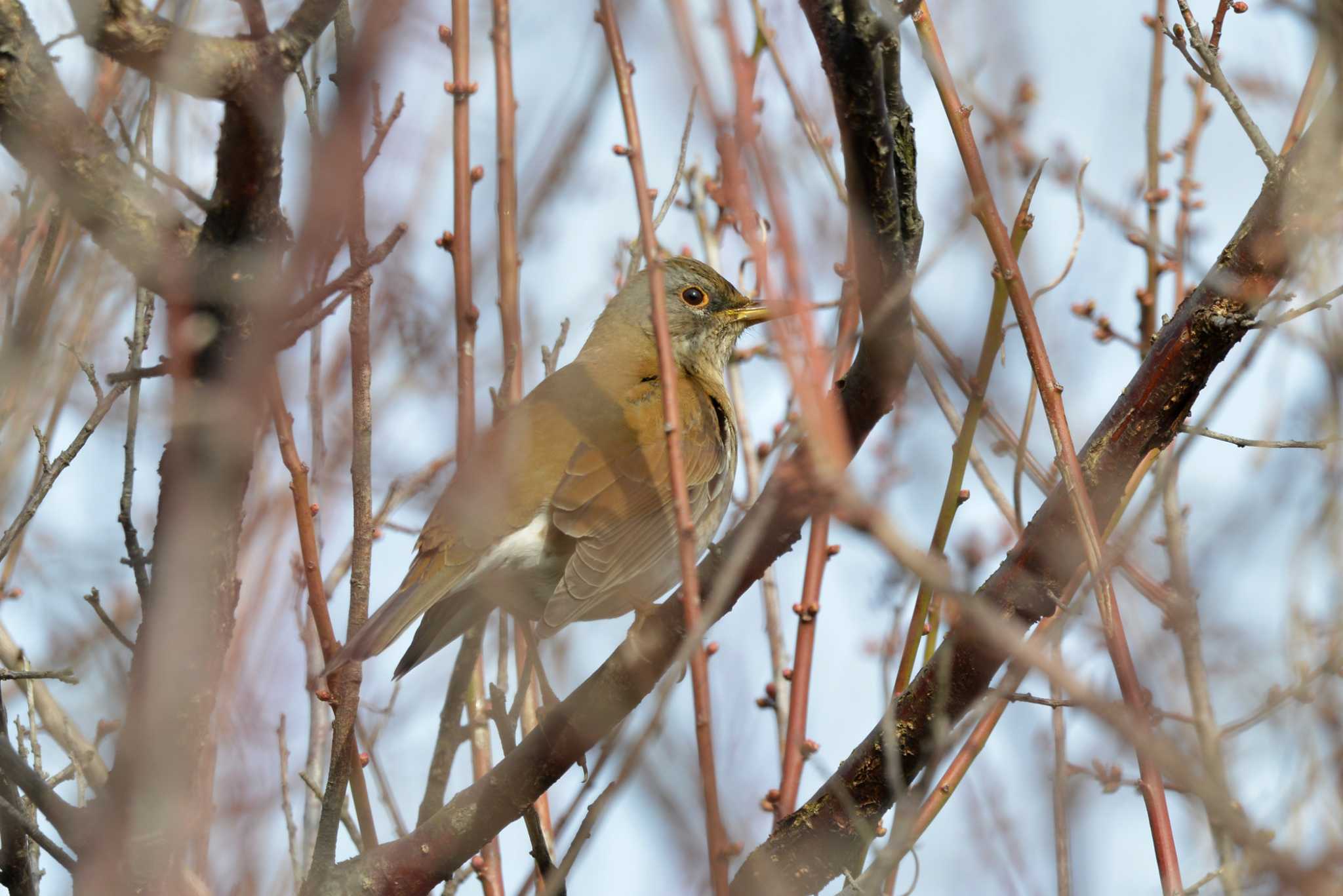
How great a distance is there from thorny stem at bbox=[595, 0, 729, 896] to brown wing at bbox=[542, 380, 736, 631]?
1.71 meters

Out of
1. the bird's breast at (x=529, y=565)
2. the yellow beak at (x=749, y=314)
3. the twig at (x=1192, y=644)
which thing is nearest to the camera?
the twig at (x=1192, y=644)

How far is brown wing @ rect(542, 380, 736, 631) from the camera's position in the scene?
13.3 feet

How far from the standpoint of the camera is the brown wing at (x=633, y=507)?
4039 millimetres

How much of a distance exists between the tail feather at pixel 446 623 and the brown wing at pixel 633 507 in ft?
1.14

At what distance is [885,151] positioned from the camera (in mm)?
2197

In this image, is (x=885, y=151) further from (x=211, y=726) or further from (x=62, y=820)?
(x=62, y=820)

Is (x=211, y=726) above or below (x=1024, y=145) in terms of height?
below

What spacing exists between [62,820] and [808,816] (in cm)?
169

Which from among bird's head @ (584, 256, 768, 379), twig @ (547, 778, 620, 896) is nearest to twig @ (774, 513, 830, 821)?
twig @ (547, 778, 620, 896)

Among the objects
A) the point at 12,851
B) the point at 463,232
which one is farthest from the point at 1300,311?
the point at 12,851

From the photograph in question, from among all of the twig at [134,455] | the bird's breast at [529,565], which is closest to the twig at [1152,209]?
the bird's breast at [529,565]

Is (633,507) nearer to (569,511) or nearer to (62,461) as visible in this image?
(569,511)

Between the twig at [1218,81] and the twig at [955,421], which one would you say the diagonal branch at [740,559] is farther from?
the twig at [1218,81]

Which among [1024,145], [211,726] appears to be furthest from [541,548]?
[1024,145]
